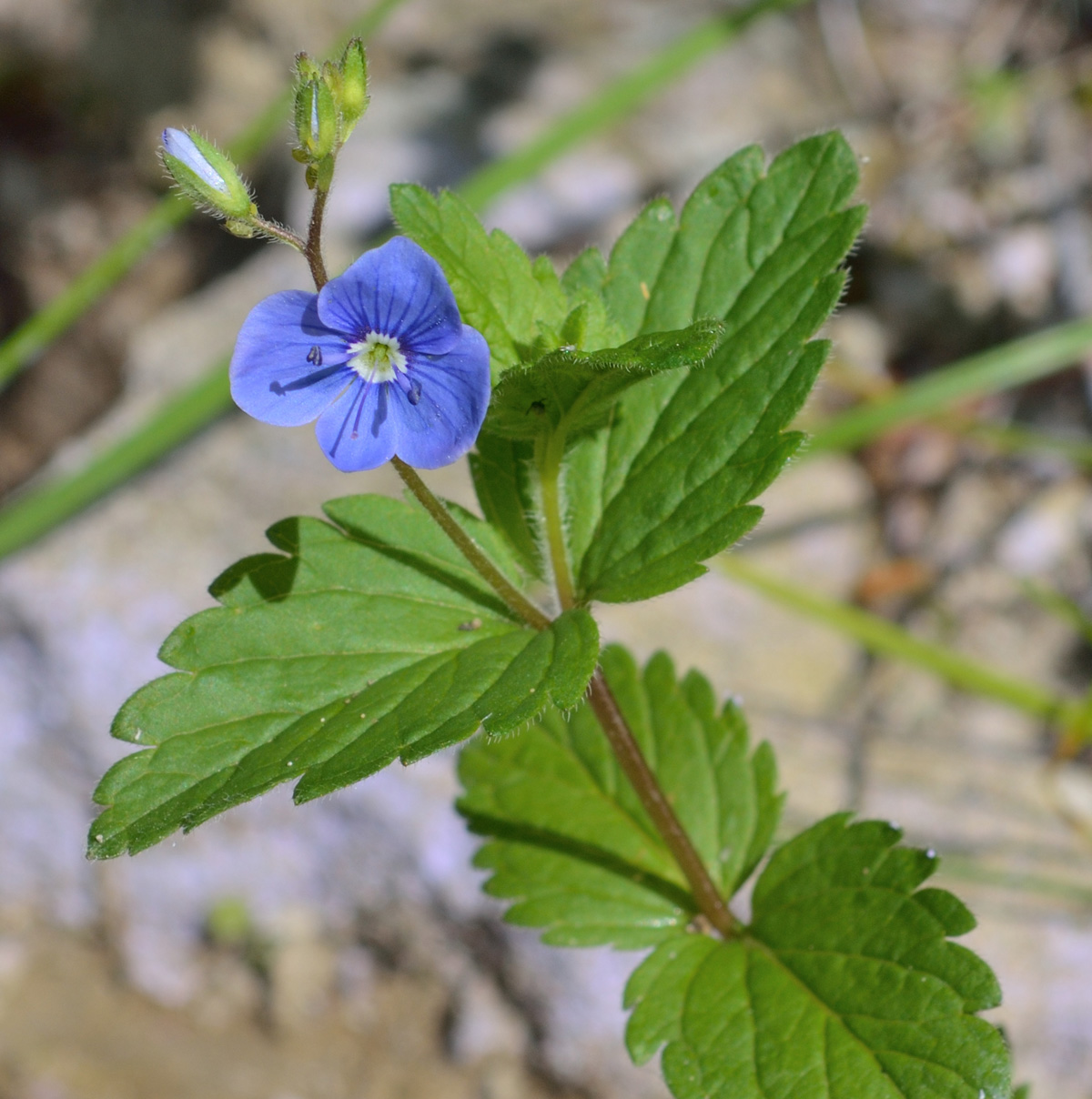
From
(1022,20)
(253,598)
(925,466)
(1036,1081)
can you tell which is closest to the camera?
(253,598)

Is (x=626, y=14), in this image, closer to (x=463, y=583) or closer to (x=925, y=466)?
(x=925, y=466)


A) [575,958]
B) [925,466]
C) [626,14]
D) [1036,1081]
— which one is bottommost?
[1036,1081]

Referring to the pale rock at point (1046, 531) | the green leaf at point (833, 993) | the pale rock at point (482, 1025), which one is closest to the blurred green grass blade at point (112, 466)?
the pale rock at point (482, 1025)

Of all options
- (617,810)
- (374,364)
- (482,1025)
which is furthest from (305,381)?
(482,1025)

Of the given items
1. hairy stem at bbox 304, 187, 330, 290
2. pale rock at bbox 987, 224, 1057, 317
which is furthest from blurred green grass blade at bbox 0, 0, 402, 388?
pale rock at bbox 987, 224, 1057, 317

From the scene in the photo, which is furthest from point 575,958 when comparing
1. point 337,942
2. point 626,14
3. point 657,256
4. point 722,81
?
point 626,14

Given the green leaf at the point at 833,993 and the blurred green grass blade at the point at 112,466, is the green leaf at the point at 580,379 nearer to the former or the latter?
the green leaf at the point at 833,993
